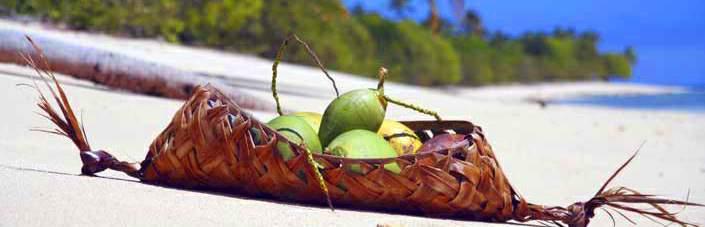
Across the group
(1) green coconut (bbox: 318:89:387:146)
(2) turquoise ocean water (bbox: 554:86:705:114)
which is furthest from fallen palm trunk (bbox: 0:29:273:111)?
(2) turquoise ocean water (bbox: 554:86:705:114)

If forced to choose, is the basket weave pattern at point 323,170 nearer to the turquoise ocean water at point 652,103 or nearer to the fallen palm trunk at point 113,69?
the fallen palm trunk at point 113,69

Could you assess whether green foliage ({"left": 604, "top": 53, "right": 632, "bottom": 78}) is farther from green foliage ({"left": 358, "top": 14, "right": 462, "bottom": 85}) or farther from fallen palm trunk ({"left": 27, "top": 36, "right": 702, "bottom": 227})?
fallen palm trunk ({"left": 27, "top": 36, "right": 702, "bottom": 227})

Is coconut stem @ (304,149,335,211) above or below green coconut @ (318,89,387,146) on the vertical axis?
below

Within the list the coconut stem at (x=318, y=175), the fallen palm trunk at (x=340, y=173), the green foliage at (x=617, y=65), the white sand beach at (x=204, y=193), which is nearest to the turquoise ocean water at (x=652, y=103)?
the white sand beach at (x=204, y=193)

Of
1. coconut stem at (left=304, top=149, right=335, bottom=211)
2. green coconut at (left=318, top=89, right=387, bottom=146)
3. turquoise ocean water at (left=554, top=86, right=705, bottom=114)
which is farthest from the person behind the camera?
turquoise ocean water at (left=554, top=86, right=705, bottom=114)

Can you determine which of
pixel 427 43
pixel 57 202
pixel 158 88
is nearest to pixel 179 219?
pixel 57 202

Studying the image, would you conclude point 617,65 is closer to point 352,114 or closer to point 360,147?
point 352,114

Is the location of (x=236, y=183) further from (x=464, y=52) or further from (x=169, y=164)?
(x=464, y=52)
